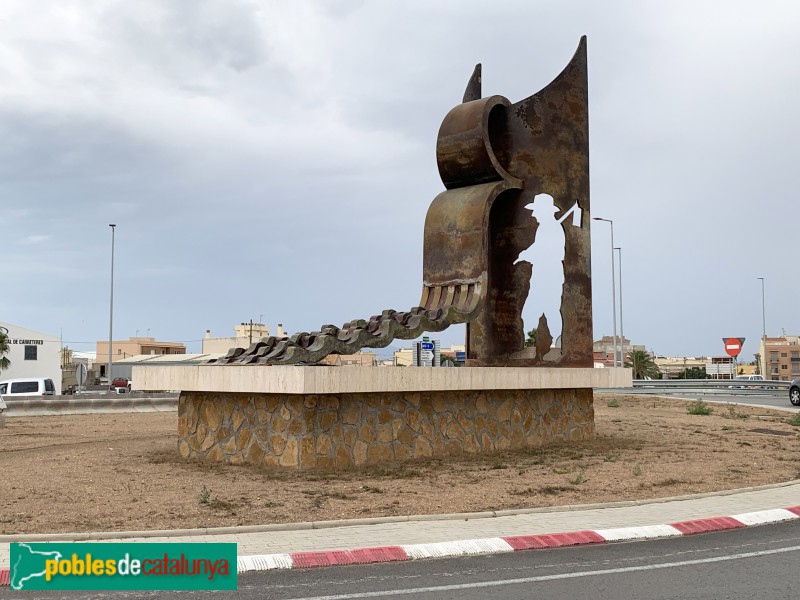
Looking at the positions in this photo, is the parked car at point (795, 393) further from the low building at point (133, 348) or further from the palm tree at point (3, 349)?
the low building at point (133, 348)

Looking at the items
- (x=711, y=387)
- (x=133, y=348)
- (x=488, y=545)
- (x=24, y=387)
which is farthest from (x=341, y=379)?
(x=133, y=348)

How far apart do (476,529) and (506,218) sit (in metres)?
9.38

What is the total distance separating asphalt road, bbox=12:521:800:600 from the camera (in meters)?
6.61

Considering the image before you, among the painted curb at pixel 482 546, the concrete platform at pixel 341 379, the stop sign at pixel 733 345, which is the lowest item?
the painted curb at pixel 482 546

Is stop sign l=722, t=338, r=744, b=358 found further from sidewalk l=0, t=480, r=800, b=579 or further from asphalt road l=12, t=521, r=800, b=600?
asphalt road l=12, t=521, r=800, b=600

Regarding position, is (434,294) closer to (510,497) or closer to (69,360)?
(510,497)

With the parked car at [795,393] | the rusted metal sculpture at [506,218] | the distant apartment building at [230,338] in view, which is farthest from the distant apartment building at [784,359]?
the rusted metal sculpture at [506,218]

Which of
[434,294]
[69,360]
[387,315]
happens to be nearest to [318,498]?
[387,315]

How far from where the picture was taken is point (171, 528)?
877 centimetres

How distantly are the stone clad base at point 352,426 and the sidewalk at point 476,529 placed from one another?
11.8ft

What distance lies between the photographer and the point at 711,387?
144ft

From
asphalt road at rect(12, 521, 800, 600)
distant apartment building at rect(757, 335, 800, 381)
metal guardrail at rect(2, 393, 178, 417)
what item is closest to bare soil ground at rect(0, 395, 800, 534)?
asphalt road at rect(12, 521, 800, 600)

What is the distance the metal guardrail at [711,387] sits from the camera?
40341 millimetres

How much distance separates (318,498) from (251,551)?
2767 mm
